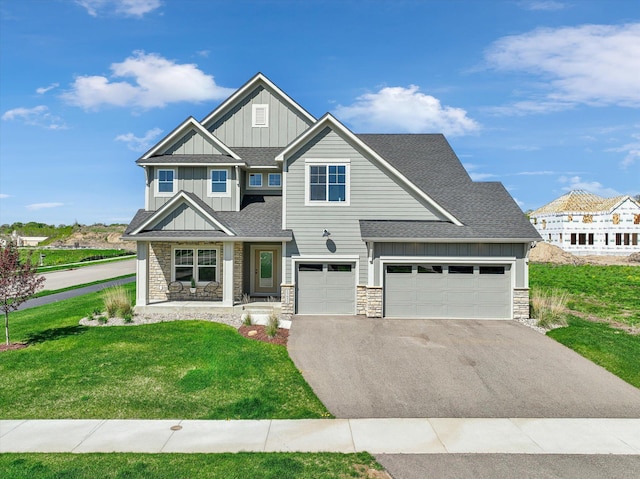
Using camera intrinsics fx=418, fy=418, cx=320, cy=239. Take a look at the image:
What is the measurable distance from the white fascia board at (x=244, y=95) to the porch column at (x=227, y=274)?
7.50 m

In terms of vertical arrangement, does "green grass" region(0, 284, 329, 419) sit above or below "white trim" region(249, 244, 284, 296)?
below

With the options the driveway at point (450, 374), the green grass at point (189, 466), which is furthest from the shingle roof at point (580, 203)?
the green grass at point (189, 466)

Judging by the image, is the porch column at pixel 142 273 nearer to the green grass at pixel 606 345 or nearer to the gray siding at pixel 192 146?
the gray siding at pixel 192 146

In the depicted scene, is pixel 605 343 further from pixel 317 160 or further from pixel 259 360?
pixel 317 160

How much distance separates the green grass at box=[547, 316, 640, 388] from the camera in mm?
11508

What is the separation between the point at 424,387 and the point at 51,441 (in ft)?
25.9

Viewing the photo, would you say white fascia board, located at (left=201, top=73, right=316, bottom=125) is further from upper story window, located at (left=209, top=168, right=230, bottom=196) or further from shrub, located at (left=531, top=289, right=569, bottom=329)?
shrub, located at (left=531, top=289, right=569, bottom=329)

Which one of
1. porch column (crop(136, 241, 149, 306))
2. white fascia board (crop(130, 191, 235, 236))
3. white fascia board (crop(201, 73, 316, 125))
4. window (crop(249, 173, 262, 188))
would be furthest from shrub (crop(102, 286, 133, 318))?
white fascia board (crop(201, 73, 316, 125))

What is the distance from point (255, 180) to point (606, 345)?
15.9 metres

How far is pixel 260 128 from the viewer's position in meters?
21.8

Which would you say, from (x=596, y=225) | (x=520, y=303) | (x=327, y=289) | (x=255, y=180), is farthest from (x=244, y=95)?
(x=596, y=225)

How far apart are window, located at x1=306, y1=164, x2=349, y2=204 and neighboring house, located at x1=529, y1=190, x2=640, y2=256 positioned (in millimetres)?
53381

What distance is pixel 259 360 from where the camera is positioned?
11797mm

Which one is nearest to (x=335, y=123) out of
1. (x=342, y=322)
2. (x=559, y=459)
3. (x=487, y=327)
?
(x=342, y=322)
